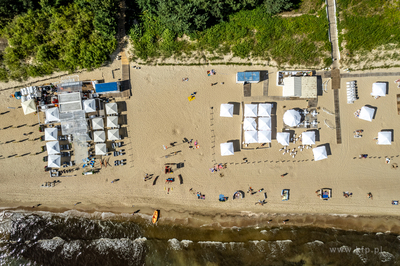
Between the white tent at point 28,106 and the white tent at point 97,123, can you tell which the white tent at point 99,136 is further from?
the white tent at point 28,106

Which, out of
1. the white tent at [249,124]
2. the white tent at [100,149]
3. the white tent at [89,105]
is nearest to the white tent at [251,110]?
the white tent at [249,124]

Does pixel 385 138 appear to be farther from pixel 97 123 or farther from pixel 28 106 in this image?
pixel 28 106

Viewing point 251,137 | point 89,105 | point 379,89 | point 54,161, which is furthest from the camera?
point 54,161

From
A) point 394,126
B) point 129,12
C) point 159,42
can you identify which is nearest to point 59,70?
point 129,12

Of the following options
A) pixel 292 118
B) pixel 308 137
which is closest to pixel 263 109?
pixel 292 118

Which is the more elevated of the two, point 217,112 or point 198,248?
point 217,112

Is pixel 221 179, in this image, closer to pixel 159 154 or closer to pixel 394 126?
pixel 159 154
